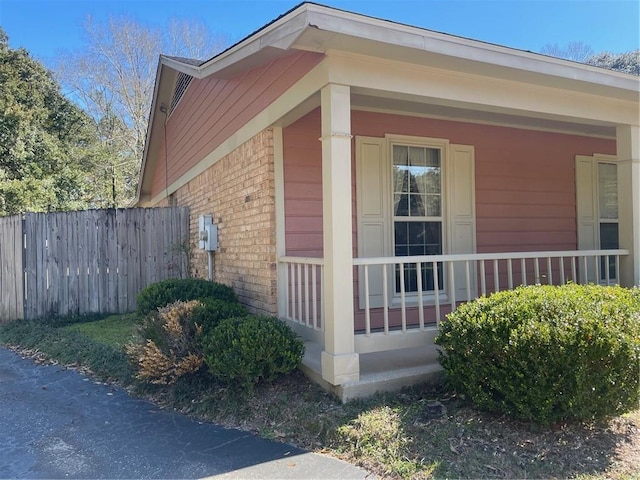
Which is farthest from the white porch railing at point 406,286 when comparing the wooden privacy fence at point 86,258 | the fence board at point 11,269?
the fence board at point 11,269

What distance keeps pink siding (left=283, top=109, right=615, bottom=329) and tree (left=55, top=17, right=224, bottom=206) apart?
62.7ft

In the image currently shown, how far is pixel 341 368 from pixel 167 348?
70.0 inches

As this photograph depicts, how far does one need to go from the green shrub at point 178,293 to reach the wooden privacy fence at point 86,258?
266cm

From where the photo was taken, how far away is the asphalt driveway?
3166mm

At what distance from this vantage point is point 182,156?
31.9 ft

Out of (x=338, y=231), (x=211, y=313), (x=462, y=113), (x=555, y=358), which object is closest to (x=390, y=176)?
(x=462, y=113)

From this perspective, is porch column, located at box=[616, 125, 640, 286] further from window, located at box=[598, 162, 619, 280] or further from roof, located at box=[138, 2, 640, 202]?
window, located at box=[598, 162, 619, 280]

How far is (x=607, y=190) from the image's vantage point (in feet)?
25.7

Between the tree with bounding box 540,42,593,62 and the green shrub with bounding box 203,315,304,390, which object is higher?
the tree with bounding box 540,42,593,62

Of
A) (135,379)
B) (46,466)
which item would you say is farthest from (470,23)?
(46,466)

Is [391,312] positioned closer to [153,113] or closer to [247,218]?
[247,218]

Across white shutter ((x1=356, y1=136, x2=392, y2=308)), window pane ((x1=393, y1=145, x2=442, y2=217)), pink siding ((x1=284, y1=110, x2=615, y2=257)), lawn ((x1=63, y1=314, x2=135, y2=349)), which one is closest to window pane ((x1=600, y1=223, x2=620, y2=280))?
pink siding ((x1=284, y1=110, x2=615, y2=257))

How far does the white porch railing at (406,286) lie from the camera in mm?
4414

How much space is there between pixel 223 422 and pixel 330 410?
94 centimetres
